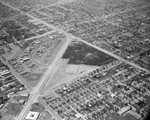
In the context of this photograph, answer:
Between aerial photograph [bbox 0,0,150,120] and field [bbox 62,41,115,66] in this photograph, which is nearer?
aerial photograph [bbox 0,0,150,120]

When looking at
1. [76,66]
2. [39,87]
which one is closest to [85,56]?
[76,66]

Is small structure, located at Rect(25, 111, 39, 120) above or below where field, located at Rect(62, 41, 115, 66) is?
below

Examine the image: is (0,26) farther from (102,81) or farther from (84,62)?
(102,81)

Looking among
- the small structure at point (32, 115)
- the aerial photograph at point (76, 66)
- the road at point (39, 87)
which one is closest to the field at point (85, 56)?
the aerial photograph at point (76, 66)

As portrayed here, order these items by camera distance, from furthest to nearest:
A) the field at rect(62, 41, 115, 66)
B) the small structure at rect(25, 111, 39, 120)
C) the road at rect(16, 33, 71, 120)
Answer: the field at rect(62, 41, 115, 66)
the road at rect(16, 33, 71, 120)
the small structure at rect(25, 111, 39, 120)

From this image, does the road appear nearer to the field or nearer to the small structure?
the small structure

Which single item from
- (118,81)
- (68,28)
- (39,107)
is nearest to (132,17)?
(68,28)

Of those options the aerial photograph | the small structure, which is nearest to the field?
→ the aerial photograph

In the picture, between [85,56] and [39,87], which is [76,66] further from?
[39,87]

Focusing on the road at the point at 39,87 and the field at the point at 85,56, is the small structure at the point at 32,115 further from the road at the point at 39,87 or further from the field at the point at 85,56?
the field at the point at 85,56
